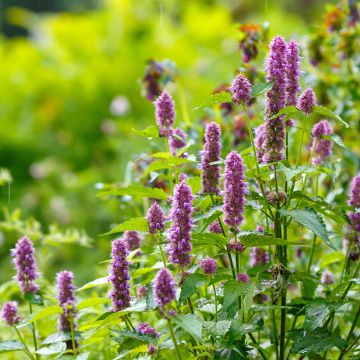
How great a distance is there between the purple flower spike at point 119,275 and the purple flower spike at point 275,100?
1.47 ft

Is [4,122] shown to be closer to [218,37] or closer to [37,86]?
[37,86]

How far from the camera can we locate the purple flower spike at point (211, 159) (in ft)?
6.60

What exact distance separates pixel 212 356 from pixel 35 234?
113 cm

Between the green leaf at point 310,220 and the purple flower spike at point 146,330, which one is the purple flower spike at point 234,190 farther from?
the purple flower spike at point 146,330

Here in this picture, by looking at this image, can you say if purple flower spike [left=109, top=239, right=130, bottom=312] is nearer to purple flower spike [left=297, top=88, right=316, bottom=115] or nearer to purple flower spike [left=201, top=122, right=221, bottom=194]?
purple flower spike [left=201, top=122, right=221, bottom=194]

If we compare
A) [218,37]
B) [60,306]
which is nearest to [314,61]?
[60,306]

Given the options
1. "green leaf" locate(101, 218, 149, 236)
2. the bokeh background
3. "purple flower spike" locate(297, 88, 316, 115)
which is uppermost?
"purple flower spike" locate(297, 88, 316, 115)

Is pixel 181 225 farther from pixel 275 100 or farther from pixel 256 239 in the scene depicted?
pixel 275 100

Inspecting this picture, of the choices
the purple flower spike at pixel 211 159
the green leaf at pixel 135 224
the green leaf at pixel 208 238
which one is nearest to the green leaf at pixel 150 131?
the purple flower spike at pixel 211 159

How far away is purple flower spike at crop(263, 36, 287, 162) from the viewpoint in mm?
1900

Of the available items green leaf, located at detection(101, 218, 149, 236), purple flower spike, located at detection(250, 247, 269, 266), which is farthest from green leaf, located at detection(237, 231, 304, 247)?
purple flower spike, located at detection(250, 247, 269, 266)

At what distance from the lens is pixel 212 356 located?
1932 millimetres

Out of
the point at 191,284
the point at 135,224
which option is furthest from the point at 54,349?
the point at 191,284

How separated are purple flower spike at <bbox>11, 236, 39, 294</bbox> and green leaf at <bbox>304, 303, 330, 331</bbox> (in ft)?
2.59
